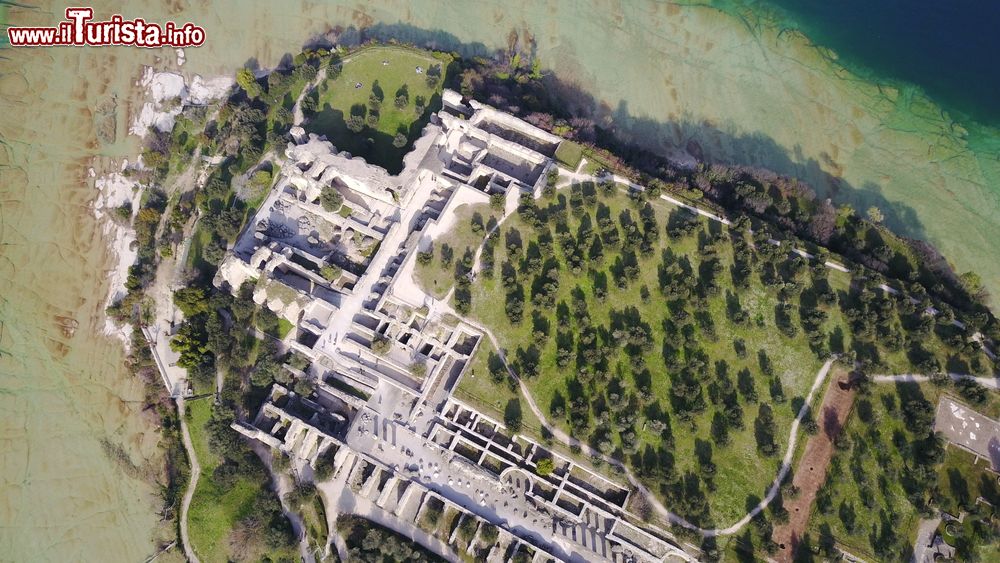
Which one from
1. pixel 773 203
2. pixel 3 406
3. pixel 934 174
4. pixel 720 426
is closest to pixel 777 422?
Answer: pixel 720 426

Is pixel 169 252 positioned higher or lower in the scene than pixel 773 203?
lower

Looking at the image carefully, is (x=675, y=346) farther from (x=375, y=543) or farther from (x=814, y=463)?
(x=375, y=543)

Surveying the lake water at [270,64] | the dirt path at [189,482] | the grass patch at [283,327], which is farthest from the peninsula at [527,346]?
the lake water at [270,64]

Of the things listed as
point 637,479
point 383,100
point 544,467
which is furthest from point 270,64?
point 637,479

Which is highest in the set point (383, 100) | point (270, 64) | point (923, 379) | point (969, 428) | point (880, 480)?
point (383, 100)

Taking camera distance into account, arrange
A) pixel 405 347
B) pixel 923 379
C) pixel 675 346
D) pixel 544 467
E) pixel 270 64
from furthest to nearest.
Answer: pixel 270 64
pixel 405 347
pixel 675 346
pixel 923 379
pixel 544 467

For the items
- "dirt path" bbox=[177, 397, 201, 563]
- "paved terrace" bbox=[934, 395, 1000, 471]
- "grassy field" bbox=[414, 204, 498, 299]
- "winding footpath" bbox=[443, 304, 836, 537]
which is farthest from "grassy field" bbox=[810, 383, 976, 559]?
"dirt path" bbox=[177, 397, 201, 563]

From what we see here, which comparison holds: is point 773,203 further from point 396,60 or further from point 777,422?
point 396,60
